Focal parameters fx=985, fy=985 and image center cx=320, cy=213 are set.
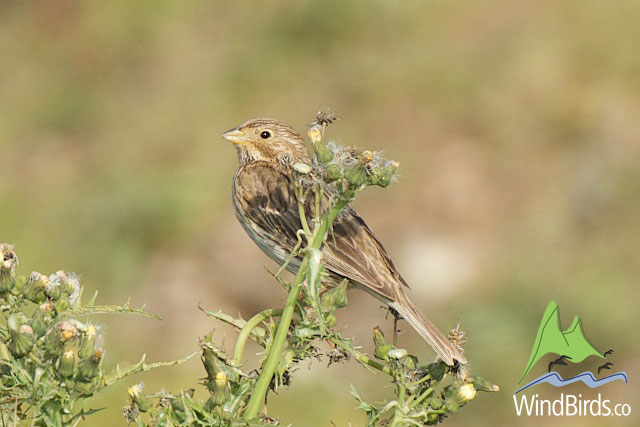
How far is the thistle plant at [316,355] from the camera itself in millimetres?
2326

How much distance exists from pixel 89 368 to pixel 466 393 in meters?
0.91

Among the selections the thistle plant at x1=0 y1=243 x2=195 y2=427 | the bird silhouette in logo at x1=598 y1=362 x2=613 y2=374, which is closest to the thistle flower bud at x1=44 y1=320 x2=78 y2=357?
the thistle plant at x1=0 y1=243 x2=195 y2=427

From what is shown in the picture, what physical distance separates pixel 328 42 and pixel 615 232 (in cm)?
370

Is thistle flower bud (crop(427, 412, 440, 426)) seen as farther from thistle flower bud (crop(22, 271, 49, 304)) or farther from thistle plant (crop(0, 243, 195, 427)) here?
thistle flower bud (crop(22, 271, 49, 304))

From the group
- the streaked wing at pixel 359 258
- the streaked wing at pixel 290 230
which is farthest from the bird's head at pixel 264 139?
the streaked wing at pixel 359 258

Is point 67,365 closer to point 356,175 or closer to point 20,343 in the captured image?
point 20,343

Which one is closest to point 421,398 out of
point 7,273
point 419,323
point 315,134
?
point 315,134

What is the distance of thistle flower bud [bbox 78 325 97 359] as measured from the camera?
2.34 meters

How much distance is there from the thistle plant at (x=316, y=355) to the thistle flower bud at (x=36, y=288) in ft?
1.20

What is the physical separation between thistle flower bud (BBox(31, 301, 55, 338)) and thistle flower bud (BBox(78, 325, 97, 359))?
98mm

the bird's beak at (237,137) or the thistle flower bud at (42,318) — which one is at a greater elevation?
the bird's beak at (237,137)

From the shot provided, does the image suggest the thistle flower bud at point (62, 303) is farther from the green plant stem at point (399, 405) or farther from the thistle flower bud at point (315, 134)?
the green plant stem at point (399, 405)

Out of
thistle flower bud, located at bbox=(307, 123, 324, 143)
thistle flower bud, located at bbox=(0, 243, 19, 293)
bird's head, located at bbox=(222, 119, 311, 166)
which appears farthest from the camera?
bird's head, located at bbox=(222, 119, 311, 166)

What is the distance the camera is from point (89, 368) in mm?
2287
